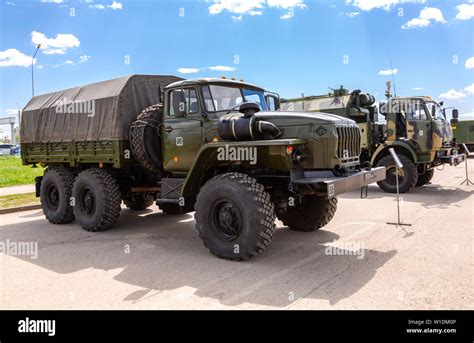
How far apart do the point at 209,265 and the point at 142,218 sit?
12.9 feet

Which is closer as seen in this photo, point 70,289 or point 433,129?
point 70,289

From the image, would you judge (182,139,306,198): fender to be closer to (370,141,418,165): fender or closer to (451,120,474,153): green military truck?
(370,141,418,165): fender

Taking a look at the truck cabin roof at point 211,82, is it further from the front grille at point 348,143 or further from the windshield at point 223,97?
the front grille at point 348,143

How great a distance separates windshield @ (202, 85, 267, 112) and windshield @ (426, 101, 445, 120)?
755cm

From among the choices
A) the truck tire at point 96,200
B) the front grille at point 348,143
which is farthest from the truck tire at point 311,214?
the truck tire at point 96,200

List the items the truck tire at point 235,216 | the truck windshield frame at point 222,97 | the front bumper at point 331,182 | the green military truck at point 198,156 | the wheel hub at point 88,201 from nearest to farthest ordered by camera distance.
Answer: the front bumper at point 331,182 → the truck tire at point 235,216 → the green military truck at point 198,156 → the truck windshield frame at point 222,97 → the wheel hub at point 88,201

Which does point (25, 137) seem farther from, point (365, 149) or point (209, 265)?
point (365, 149)

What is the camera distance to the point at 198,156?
5.85m

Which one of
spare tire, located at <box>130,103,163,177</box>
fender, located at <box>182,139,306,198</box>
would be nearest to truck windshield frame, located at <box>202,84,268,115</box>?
fender, located at <box>182,139,306,198</box>

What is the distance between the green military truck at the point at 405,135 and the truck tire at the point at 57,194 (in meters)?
8.43

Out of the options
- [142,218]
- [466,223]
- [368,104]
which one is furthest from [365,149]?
[142,218]

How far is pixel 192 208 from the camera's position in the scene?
6.64m

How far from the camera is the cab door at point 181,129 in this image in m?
6.40

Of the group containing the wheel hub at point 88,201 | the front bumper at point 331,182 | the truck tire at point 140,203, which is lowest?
the truck tire at point 140,203
